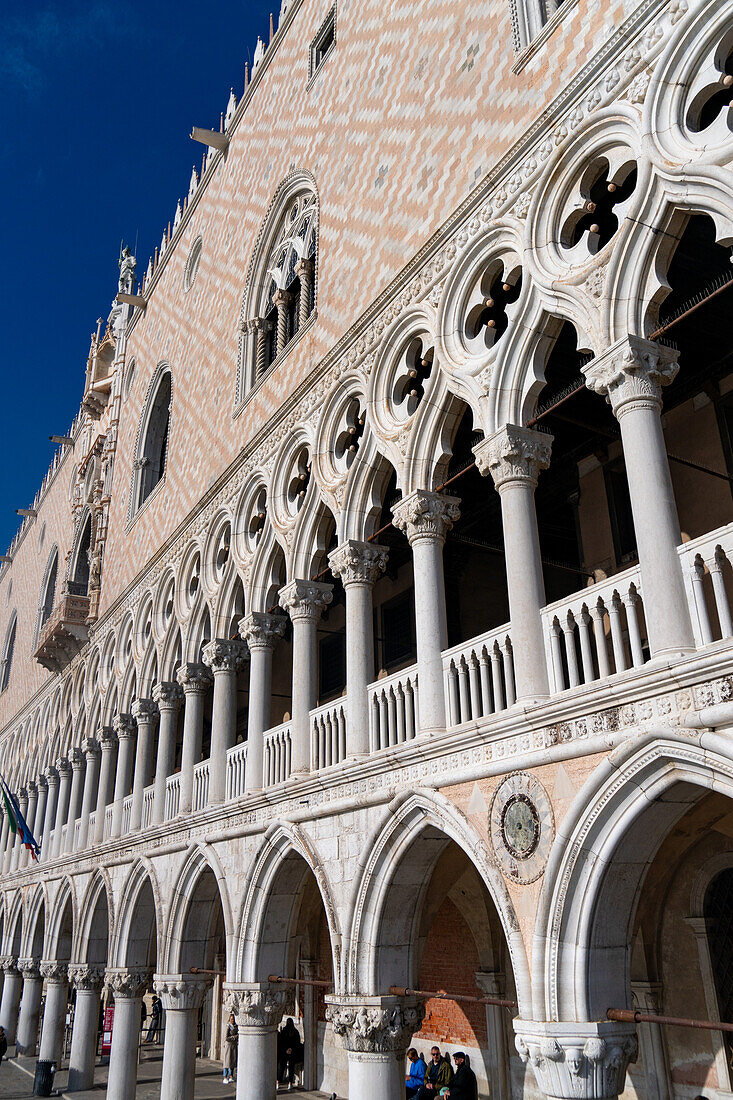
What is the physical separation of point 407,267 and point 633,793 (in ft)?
17.7

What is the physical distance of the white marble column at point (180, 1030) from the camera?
441 inches

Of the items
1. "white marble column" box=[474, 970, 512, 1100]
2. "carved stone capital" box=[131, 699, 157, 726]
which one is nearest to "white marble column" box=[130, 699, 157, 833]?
"carved stone capital" box=[131, 699, 157, 726]

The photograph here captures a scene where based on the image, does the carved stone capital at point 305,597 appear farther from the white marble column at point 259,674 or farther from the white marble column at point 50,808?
the white marble column at point 50,808

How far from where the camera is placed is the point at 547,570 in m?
11.5

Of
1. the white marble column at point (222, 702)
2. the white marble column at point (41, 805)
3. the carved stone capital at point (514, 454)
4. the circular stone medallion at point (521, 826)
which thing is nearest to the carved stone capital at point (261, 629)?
the white marble column at point (222, 702)

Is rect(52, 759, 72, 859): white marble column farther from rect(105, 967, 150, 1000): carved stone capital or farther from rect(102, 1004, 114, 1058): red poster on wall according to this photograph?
rect(105, 967, 150, 1000): carved stone capital

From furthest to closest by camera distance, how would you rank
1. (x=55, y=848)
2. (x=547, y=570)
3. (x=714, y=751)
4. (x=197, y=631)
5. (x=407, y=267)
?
(x=55, y=848), (x=197, y=631), (x=547, y=570), (x=407, y=267), (x=714, y=751)

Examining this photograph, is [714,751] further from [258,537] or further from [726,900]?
[258,537]

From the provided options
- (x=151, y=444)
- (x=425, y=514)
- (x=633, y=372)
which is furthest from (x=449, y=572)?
(x=151, y=444)

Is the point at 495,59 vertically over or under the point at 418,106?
under

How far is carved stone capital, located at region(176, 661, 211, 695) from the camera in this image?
1337 centimetres

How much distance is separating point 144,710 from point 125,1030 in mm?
4602

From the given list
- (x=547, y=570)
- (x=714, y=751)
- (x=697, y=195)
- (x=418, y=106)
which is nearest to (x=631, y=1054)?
(x=714, y=751)

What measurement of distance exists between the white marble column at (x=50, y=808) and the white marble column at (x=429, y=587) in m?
15.7
